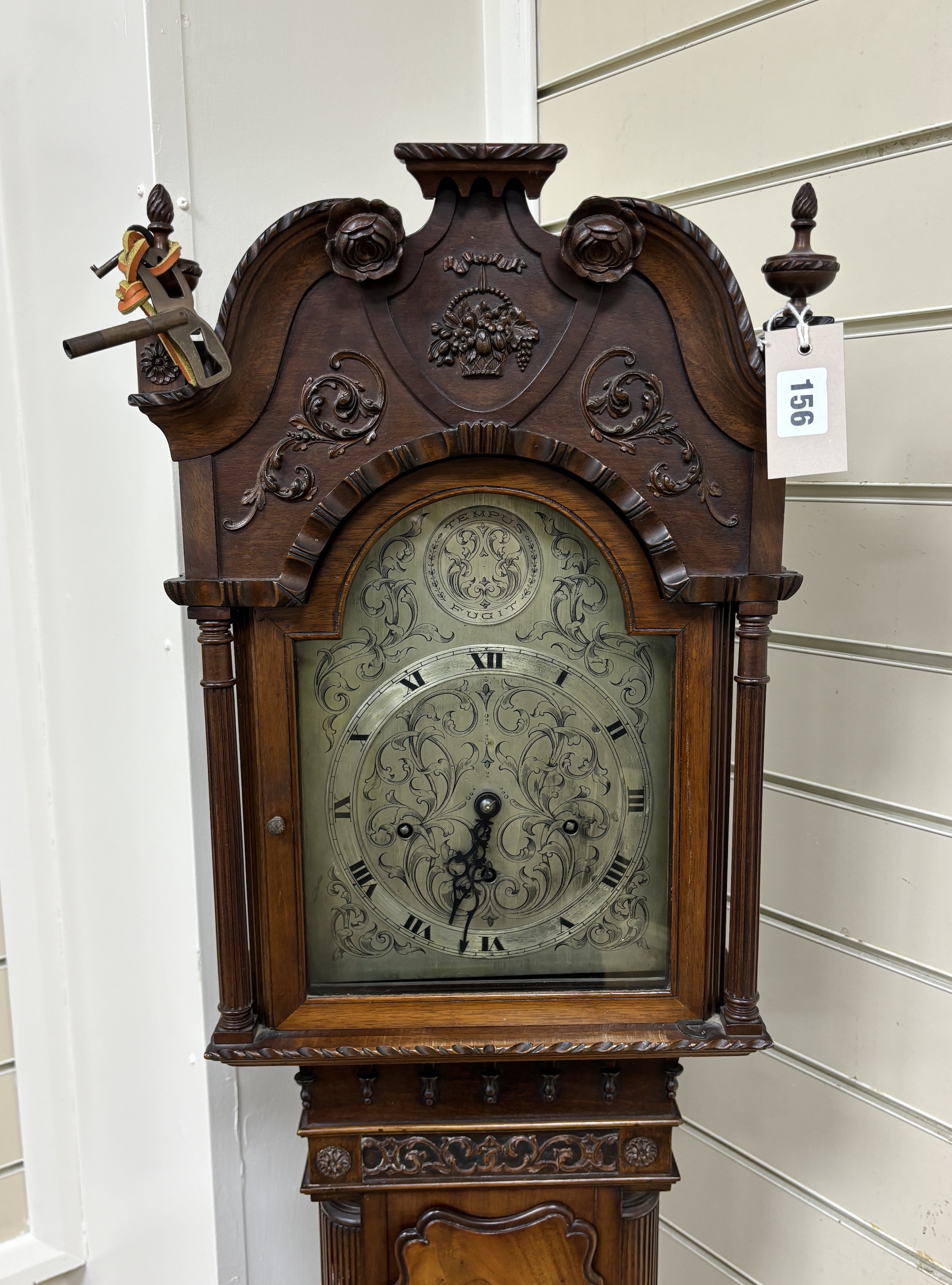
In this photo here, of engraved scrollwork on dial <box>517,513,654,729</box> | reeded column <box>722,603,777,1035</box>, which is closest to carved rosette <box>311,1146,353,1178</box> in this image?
reeded column <box>722,603,777,1035</box>

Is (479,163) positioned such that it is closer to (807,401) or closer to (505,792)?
(807,401)

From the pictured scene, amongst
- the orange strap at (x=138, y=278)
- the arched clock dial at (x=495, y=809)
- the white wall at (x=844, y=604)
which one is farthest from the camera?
the white wall at (x=844, y=604)

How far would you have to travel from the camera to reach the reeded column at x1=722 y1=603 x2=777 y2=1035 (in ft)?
2.65

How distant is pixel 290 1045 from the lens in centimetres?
84

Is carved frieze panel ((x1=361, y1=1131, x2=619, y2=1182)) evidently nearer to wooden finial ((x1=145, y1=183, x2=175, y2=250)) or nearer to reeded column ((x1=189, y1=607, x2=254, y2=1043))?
reeded column ((x1=189, y1=607, x2=254, y2=1043))

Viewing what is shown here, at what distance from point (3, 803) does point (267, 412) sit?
0.74 meters

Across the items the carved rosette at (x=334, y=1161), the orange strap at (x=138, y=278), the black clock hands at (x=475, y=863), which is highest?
the orange strap at (x=138, y=278)

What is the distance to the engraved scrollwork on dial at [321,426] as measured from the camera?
79 cm

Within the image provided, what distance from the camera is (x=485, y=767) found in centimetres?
85

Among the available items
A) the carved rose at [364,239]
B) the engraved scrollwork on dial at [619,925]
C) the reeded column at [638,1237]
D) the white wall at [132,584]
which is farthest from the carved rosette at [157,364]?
the reeded column at [638,1237]

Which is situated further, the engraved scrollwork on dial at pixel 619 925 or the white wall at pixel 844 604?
the white wall at pixel 844 604

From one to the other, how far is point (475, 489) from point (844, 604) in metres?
0.56

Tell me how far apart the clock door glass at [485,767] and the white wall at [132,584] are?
343 millimetres

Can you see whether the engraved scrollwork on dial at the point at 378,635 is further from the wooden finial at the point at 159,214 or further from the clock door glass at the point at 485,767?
the wooden finial at the point at 159,214
